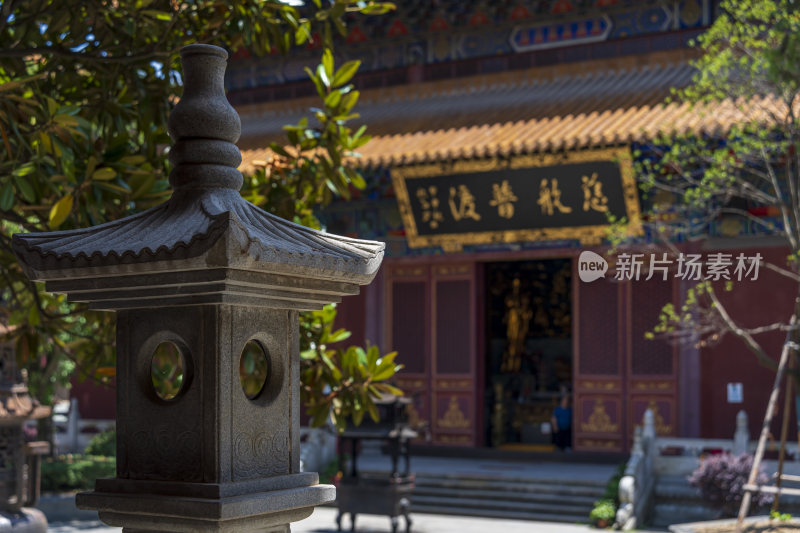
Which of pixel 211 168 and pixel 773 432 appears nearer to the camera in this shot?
pixel 211 168

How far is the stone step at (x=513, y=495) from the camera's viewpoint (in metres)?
12.9

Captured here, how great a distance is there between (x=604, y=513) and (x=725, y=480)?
1356 mm

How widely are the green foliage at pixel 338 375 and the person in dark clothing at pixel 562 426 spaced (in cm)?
992

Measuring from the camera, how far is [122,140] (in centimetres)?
515

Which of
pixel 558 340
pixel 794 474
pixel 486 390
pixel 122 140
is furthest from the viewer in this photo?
pixel 558 340

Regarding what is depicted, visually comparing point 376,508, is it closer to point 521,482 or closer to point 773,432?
point 521,482

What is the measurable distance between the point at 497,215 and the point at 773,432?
431 centimetres

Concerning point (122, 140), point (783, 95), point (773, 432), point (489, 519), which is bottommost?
point (489, 519)

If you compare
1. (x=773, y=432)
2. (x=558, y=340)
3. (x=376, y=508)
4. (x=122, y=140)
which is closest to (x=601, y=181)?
(x=773, y=432)

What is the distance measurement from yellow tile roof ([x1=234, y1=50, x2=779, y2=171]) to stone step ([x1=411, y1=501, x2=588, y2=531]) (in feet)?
14.1

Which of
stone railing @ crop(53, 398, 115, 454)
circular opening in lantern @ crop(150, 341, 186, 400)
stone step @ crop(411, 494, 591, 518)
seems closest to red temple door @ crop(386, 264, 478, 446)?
stone step @ crop(411, 494, 591, 518)

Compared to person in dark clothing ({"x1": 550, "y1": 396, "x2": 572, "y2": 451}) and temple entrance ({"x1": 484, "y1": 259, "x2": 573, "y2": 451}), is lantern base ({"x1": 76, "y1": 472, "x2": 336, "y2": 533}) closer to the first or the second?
person in dark clothing ({"x1": 550, "y1": 396, "x2": 572, "y2": 451})

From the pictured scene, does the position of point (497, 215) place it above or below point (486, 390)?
above

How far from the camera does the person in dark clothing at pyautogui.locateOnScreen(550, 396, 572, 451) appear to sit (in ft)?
50.8
